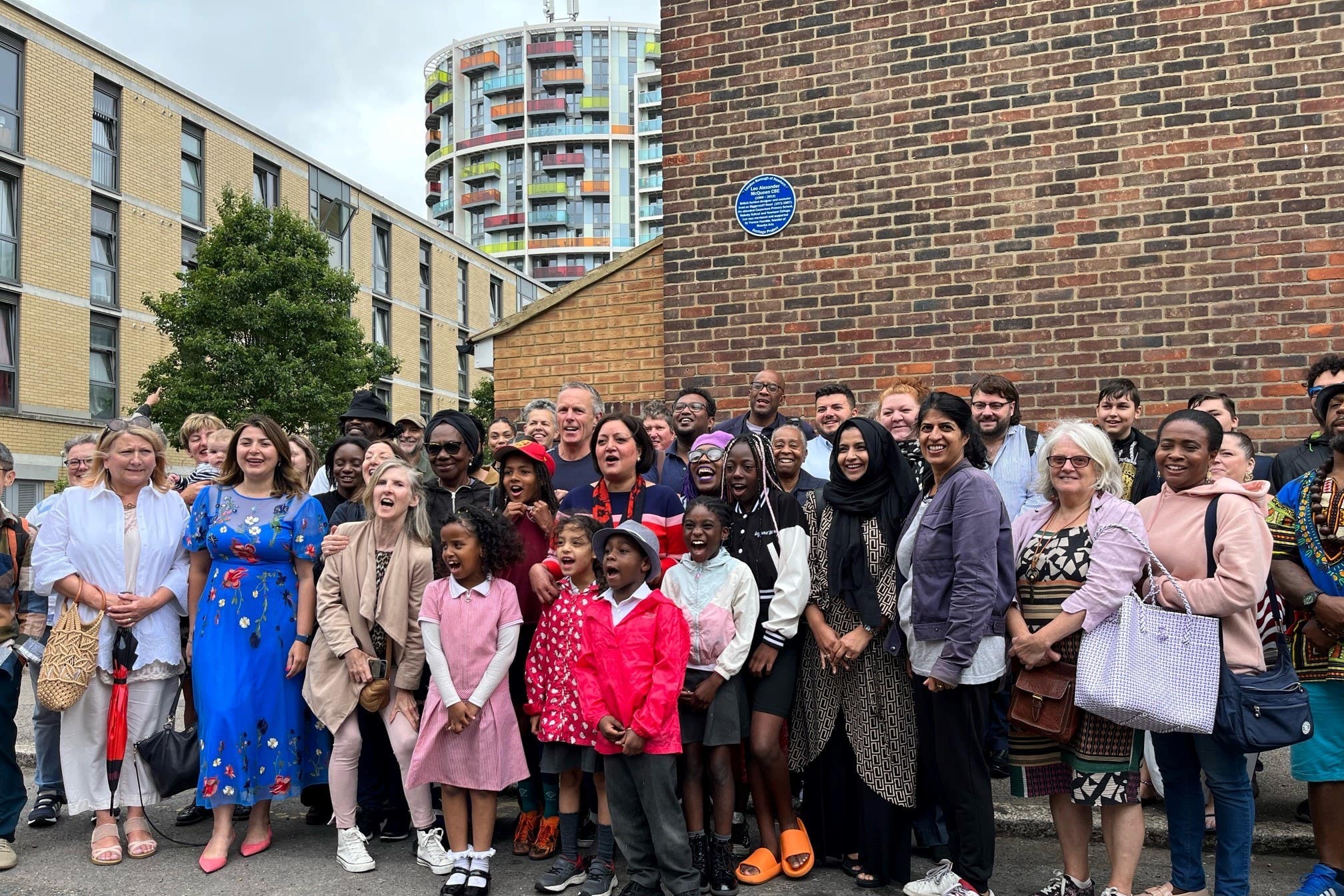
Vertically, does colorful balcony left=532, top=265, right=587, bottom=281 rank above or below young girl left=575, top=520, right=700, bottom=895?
above

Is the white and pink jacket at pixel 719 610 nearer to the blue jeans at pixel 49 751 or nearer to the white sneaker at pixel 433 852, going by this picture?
the white sneaker at pixel 433 852

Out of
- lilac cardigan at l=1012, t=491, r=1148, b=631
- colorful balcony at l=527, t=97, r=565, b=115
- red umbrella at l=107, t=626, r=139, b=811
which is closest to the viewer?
lilac cardigan at l=1012, t=491, r=1148, b=631

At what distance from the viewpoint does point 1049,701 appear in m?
4.09

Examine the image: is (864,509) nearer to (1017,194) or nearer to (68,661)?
(1017,194)

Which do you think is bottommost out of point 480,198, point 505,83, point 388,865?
point 388,865

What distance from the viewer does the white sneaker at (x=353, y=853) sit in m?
4.88

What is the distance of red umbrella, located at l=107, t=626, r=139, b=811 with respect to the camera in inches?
201

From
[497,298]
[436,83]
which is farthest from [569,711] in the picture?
[436,83]

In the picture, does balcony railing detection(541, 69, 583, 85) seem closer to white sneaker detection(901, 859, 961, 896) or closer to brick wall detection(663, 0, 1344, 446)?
brick wall detection(663, 0, 1344, 446)

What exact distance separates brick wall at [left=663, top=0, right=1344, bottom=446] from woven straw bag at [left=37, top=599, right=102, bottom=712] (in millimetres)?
4360

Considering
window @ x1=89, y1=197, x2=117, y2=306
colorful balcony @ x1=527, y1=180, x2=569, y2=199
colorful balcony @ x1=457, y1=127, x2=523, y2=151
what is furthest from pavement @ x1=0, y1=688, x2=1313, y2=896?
colorful balcony @ x1=457, y1=127, x2=523, y2=151

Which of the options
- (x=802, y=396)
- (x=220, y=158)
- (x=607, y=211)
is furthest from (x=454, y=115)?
(x=802, y=396)

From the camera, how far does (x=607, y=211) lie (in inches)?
3091

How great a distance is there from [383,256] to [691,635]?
40.7 m
